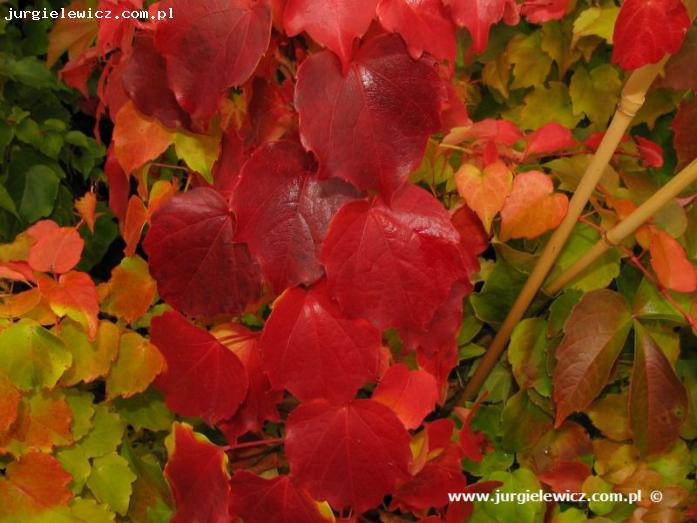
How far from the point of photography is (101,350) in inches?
28.0

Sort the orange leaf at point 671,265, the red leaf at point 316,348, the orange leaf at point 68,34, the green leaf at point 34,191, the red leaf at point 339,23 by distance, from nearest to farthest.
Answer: the red leaf at point 339,23 → the red leaf at point 316,348 → the orange leaf at point 671,265 → the orange leaf at point 68,34 → the green leaf at point 34,191

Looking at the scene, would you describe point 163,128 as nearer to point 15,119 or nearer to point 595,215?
point 595,215

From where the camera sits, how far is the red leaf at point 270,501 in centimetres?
67

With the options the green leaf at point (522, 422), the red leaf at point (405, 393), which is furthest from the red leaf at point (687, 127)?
the red leaf at point (405, 393)

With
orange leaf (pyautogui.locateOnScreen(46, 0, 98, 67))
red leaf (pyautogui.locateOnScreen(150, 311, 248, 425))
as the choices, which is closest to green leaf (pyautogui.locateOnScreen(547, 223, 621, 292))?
red leaf (pyautogui.locateOnScreen(150, 311, 248, 425))

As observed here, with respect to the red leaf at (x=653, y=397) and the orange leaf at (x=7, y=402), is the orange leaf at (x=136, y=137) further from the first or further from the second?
the red leaf at (x=653, y=397)

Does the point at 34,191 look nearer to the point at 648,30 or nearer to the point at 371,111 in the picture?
the point at 371,111

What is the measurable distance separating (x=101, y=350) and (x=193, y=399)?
0.36 feet

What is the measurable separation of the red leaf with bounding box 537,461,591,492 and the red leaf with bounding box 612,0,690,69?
0.48m

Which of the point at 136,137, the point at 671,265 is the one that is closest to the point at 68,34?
the point at 136,137

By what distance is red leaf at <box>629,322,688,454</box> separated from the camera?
0.77 metres

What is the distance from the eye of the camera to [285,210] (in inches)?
22.8

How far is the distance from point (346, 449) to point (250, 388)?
0.36 feet

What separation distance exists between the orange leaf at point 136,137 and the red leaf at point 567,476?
0.58 metres
